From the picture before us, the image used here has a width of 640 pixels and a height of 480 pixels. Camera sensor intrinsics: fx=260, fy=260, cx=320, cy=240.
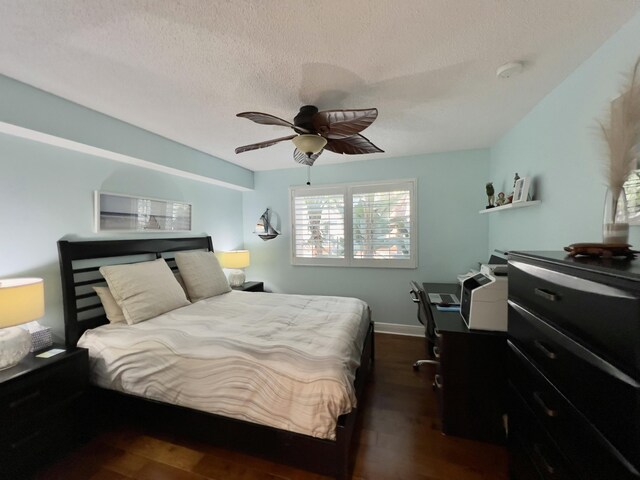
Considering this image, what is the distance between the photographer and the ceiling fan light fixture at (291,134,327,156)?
1879 mm

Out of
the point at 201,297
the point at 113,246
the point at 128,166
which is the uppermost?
the point at 128,166

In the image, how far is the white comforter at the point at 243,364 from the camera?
1.42 metres

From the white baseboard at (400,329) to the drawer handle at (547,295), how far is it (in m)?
2.59

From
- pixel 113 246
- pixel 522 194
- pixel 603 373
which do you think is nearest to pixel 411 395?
pixel 603 373

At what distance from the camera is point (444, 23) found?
4.10 ft

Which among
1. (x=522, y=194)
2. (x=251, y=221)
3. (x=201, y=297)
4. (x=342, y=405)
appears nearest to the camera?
(x=342, y=405)

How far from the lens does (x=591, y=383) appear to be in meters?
0.79

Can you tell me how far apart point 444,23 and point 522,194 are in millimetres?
1553

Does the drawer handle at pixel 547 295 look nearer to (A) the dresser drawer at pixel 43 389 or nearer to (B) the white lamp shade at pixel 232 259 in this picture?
(A) the dresser drawer at pixel 43 389

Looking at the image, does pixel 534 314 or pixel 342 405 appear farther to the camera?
pixel 342 405

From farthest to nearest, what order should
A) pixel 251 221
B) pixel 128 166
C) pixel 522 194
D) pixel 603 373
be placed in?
pixel 251 221 → pixel 128 166 → pixel 522 194 → pixel 603 373

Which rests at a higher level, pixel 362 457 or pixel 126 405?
pixel 126 405

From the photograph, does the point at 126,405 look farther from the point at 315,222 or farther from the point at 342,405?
A: the point at 315,222

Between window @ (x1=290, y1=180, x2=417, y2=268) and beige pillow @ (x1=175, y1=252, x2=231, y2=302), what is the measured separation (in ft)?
4.04
